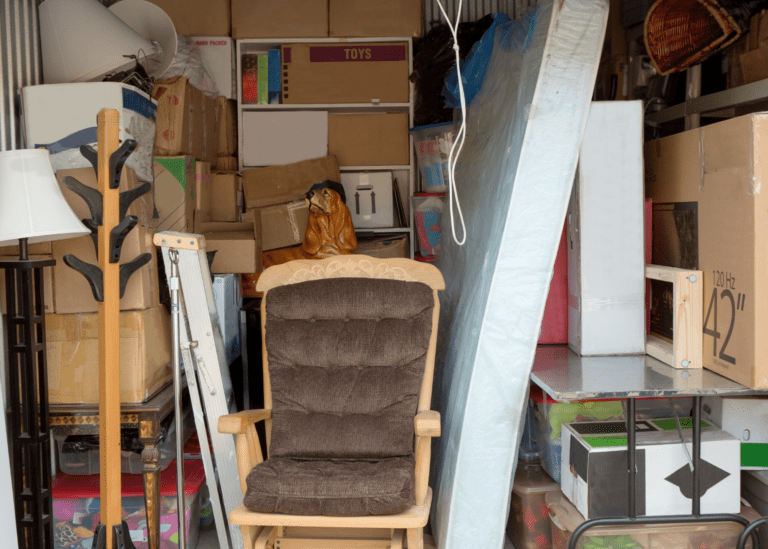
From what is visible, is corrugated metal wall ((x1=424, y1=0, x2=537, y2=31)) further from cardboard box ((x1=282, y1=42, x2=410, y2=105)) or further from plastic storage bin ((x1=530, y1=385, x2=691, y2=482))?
plastic storage bin ((x1=530, y1=385, x2=691, y2=482))

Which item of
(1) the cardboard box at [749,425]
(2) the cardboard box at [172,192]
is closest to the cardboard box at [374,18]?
(2) the cardboard box at [172,192]

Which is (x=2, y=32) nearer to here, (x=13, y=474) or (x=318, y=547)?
(x=13, y=474)

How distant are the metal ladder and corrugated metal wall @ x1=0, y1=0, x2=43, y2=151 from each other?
0.68m

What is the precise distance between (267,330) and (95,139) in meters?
0.87

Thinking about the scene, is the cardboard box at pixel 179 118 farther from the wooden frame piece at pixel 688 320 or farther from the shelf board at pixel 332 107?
the wooden frame piece at pixel 688 320

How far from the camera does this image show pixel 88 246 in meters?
2.10

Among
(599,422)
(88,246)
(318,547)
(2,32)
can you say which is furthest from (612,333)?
(2,32)

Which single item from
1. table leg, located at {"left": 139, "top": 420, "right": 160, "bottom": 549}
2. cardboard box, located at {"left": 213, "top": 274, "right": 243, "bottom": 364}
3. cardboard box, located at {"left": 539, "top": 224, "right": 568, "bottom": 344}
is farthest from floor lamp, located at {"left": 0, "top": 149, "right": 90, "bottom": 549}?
cardboard box, located at {"left": 539, "top": 224, "right": 568, "bottom": 344}

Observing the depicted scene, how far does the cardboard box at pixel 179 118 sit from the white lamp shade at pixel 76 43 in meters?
0.89

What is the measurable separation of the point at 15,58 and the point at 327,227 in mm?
1893

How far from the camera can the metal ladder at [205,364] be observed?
6.93 ft

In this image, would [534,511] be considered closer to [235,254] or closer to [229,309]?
[229,309]

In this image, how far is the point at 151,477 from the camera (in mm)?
2059

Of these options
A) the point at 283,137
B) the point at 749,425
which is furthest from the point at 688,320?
the point at 283,137
